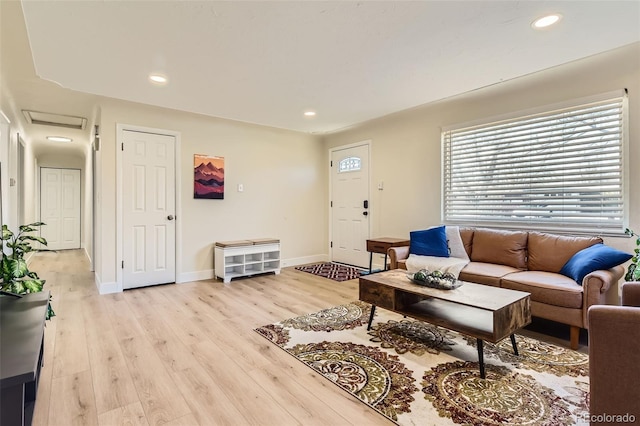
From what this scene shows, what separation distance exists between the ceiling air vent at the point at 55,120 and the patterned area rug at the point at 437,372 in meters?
4.62

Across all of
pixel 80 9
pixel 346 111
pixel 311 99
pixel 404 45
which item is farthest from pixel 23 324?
pixel 346 111

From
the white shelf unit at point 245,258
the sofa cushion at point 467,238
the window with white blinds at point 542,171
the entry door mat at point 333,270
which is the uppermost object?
the window with white blinds at point 542,171

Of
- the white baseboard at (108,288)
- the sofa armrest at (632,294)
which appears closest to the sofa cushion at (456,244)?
the sofa armrest at (632,294)

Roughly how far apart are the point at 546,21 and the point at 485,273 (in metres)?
2.04

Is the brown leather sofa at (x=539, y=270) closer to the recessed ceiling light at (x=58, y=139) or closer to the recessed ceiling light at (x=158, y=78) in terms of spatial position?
the recessed ceiling light at (x=158, y=78)

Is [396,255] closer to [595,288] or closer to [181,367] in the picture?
[595,288]

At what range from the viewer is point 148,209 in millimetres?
4234

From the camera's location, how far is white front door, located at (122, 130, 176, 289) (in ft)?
13.4

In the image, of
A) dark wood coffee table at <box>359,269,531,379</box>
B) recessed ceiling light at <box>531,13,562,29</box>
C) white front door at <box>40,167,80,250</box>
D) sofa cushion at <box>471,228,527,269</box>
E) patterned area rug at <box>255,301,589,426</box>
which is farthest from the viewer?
white front door at <box>40,167,80,250</box>

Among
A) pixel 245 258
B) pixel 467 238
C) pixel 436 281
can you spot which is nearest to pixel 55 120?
pixel 245 258

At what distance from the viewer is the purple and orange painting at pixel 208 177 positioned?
4594mm

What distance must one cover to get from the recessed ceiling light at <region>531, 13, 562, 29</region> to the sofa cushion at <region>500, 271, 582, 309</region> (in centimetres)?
192

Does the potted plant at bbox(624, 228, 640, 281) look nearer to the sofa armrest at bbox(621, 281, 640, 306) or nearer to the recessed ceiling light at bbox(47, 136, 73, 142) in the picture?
the sofa armrest at bbox(621, 281, 640, 306)

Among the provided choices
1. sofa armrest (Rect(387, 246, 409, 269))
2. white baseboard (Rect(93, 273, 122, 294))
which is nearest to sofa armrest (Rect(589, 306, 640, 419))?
sofa armrest (Rect(387, 246, 409, 269))
